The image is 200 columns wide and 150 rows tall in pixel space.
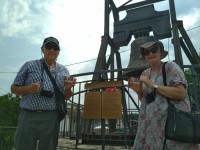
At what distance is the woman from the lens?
7.07 ft

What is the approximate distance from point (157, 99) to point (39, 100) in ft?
3.75

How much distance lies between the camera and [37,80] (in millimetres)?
2701

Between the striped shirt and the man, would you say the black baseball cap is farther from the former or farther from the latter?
the striped shirt

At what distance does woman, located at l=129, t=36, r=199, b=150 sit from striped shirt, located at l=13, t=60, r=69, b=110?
31.7 inches

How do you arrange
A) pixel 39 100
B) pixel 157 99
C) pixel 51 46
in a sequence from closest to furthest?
1. pixel 157 99
2. pixel 39 100
3. pixel 51 46

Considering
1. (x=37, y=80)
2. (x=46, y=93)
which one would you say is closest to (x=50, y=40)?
(x=37, y=80)

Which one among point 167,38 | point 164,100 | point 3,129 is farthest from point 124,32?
point 3,129

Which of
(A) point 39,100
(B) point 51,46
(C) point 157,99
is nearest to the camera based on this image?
(C) point 157,99

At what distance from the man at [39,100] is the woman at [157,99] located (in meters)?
0.77

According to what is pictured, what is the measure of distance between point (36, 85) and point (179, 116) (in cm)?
129

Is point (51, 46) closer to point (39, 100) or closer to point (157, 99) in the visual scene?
point (39, 100)

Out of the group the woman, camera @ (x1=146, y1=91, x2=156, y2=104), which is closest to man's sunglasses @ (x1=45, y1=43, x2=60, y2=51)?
the woman

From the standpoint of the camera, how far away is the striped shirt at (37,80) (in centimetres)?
260

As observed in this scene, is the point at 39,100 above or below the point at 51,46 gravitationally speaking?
below
